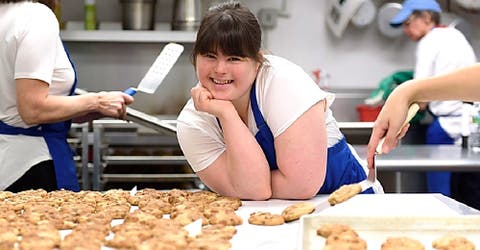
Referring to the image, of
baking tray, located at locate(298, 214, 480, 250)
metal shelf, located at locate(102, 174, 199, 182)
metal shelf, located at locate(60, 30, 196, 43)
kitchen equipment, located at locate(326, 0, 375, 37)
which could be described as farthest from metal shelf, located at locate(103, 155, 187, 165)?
baking tray, located at locate(298, 214, 480, 250)

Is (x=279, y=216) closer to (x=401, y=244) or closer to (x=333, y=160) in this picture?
(x=401, y=244)

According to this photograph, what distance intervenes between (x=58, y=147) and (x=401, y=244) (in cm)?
134

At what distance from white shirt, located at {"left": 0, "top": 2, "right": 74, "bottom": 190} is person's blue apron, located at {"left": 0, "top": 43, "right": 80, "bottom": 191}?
0.05ft

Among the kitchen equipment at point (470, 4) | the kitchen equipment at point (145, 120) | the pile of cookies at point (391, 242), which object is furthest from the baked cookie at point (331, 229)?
the kitchen equipment at point (470, 4)

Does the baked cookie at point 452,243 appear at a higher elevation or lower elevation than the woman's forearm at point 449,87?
lower

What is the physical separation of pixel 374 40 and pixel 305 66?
0.51 meters

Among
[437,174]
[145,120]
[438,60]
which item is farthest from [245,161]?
[438,60]

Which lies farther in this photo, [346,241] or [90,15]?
[90,15]

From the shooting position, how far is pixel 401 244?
3.56 feet

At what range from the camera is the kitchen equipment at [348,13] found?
171 inches

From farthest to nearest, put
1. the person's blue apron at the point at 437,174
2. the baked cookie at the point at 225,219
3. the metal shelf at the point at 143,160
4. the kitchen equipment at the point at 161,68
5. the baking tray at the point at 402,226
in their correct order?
the person's blue apron at the point at 437,174 → the metal shelf at the point at 143,160 → the kitchen equipment at the point at 161,68 → the baked cookie at the point at 225,219 → the baking tray at the point at 402,226

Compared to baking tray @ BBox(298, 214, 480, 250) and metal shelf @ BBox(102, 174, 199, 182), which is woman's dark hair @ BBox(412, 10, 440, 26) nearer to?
metal shelf @ BBox(102, 174, 199, 182)

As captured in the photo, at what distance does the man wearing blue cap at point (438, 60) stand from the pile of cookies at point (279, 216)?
269 centimetres

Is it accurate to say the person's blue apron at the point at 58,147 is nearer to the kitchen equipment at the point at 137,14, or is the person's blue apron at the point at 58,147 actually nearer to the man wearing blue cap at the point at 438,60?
the kitchen equipment at the point at 137,14
